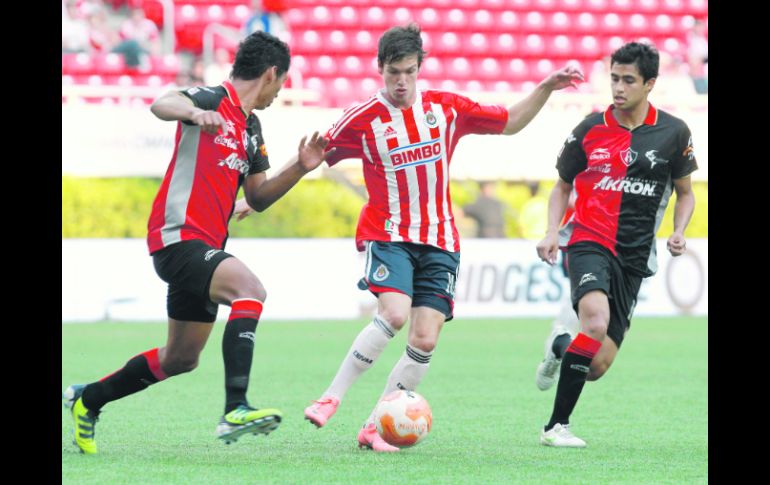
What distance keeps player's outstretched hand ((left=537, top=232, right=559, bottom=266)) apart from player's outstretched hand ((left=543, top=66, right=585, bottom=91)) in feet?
2.80

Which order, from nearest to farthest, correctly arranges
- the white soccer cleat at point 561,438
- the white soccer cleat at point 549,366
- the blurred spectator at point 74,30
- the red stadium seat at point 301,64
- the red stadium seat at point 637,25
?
the white soccer cleat at point 561,438, the white soccer cleat at point 549,366, the blurred spectator at point 74,30, the red stadium seat at point 301,64, the red stadium seat at point 637,25

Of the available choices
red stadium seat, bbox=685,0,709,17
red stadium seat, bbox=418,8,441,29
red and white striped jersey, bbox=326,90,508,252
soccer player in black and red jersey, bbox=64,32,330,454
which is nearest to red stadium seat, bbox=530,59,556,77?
red stadium seat, bbox=418,8,441,29

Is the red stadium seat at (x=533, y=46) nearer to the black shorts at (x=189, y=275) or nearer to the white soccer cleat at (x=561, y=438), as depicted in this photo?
the white soccer cleat at (x=561, y=438)

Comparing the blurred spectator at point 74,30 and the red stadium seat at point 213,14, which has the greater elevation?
the red stadium seat at point 213,14

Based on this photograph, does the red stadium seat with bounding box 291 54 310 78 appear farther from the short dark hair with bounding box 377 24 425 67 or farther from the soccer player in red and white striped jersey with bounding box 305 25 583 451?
the short dark hair with bounding box 377 24 425 67

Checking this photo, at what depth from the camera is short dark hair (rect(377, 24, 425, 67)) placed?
22.4 feet

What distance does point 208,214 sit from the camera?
637 cm

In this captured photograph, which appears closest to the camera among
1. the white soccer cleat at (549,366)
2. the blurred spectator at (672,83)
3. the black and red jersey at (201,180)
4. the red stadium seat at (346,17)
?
the black and red jersey at (201,180)

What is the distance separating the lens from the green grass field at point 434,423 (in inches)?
229

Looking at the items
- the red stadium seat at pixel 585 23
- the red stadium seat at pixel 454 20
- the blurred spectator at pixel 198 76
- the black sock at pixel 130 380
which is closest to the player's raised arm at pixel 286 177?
the black sock at pixel 130 380

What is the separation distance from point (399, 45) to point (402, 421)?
2039 mm

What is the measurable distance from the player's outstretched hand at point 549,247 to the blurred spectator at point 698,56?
14686 millimetres

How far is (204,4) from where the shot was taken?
22.3 meters

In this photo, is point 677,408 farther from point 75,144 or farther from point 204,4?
point 204,4
